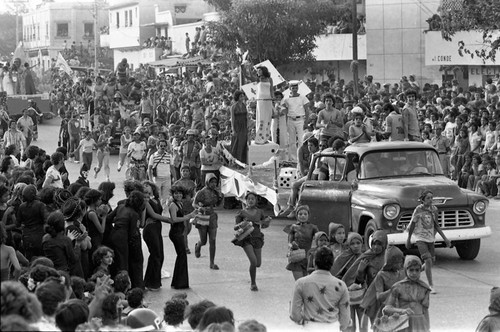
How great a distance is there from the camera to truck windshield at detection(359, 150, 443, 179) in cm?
1686

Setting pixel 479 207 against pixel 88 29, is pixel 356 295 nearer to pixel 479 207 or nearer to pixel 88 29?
pixel 479 207

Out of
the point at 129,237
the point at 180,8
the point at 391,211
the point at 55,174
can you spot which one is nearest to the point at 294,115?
the point at 55,174

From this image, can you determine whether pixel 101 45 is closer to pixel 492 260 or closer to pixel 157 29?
pixel 157 29

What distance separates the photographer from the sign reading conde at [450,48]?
3497 centimetres

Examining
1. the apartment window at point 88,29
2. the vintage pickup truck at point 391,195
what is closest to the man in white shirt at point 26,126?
the vintage pickup truck at point 391,195

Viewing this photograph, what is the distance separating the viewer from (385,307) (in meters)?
10.2

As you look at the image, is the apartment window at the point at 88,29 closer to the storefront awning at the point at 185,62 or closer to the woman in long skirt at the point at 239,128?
the storefront awning at the point at 185,62

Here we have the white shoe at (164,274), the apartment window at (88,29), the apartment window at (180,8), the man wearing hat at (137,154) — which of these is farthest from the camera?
the apartment window at (88,29)

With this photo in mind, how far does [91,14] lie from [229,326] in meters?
85.0

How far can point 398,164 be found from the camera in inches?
666

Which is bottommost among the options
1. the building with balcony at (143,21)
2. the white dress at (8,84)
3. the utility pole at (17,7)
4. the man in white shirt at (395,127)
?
the man in white shirt at (395,127)

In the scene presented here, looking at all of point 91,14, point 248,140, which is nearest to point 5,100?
point 248,140

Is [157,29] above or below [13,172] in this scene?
above

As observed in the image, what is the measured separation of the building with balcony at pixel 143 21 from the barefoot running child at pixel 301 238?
51.7 m
